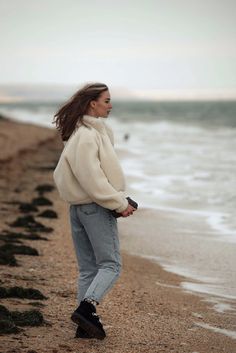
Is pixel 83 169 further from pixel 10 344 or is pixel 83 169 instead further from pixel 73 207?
pixel 10 344

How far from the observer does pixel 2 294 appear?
19.6 feet

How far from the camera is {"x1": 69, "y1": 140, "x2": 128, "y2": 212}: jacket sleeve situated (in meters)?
4.53

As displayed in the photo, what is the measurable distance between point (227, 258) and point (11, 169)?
40.3ft

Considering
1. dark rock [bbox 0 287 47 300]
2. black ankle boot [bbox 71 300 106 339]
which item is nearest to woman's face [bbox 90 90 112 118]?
black ankle boot [bbox 71 300 106 339]

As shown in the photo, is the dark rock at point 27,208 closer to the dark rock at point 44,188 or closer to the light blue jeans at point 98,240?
the dark rock at point 44,188

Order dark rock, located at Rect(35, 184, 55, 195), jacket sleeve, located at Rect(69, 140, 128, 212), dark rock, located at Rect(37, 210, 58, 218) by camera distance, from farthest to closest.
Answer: dark rock, located at Rect(35, 184, 55, 195), dark rock, located at Rect(37, 210, 58, 218), jacket sleeve, located at Rect(69, 140, 128, 212)

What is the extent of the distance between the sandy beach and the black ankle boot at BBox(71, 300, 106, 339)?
3.4 inches

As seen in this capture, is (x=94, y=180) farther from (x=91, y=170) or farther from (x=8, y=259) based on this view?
(x=8, y=259)

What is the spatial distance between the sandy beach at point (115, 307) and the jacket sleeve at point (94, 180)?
3.44ft

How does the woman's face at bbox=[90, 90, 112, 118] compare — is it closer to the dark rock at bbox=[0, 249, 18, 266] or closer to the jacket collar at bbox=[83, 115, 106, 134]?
the jacket collar at bbox=[83, 115, 106, 134]

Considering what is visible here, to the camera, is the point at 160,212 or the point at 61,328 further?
the point at 160,212

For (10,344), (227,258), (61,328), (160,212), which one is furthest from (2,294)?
(160,212)

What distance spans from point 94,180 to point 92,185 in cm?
4

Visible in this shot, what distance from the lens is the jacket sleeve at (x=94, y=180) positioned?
14.9ft
